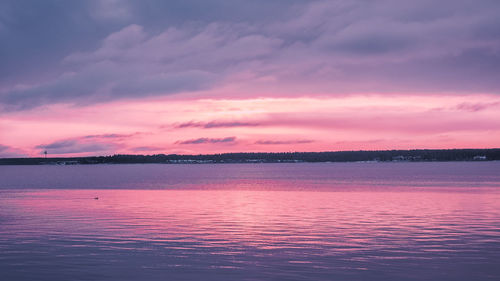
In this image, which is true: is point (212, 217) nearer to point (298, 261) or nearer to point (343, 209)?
point (343, 209)

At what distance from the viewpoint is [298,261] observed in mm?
22047

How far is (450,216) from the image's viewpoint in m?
38.0

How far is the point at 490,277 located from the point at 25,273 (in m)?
16.8

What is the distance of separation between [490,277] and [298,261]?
7.03 m

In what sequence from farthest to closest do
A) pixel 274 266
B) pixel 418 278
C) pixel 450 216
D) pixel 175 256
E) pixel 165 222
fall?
pixel 450 216 → pixel 165 222 → pixel 175 256 → pixel 274 266 → pixel 418 278

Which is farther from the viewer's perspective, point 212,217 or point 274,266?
point 212,217

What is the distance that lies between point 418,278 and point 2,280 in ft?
47.8

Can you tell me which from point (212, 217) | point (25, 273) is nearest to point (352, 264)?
point (25, 273)

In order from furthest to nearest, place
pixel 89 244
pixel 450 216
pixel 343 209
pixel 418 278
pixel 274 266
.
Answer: pixel 343 209
pixel 450 216
pixel 89 244
pixel 274 266
pixel 418 278

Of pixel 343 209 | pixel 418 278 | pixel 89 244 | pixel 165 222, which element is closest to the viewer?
pixel 418 278

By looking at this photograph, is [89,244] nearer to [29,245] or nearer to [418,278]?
[29,245]

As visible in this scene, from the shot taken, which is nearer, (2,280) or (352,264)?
(2,280)

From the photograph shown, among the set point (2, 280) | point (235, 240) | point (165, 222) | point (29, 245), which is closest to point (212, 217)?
point (165, 222)

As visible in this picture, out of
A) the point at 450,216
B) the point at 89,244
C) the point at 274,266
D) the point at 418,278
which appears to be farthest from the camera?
the point at 450,216
